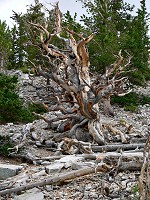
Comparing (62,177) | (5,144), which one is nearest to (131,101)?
(5,144)

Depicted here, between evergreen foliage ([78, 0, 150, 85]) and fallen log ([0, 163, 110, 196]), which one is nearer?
fallen log ([0, 163, 110, 196])

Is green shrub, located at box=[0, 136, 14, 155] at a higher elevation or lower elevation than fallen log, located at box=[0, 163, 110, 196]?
higher

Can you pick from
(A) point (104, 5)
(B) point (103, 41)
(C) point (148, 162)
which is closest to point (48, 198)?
(C) point (148, 162)

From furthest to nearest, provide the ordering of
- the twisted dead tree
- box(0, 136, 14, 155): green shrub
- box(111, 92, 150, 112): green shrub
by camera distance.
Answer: box(111, 92, 150, 112): green shrub → the twisted dead tree → box(0, 136, 14, 155): green shrub

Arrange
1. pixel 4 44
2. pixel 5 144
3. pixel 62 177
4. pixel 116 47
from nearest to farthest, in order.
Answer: pixel 62 177 → pixel 5 144 → pixel 116 47 → pixel 4 44

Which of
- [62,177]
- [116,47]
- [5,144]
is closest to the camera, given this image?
[62,177]

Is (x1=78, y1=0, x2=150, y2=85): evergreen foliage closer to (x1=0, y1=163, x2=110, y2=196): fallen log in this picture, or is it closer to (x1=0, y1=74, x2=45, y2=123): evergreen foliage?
(x1=0, y1=74, x2=45, y2=123): evergreen foliage

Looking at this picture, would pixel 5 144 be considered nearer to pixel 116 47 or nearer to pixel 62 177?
pixel 62 177

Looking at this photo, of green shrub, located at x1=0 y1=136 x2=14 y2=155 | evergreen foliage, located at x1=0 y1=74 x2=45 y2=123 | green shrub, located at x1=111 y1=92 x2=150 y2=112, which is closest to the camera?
green shrub, located at x1=0 y1=136 x2=14 y2=155

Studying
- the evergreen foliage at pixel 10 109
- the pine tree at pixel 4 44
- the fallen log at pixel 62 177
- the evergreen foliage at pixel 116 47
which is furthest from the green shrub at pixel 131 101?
the fallen log at pixel 62 177

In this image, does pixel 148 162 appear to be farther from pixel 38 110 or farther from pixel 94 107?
pixel 38 110

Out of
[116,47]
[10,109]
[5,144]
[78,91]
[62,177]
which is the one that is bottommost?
[62,177]

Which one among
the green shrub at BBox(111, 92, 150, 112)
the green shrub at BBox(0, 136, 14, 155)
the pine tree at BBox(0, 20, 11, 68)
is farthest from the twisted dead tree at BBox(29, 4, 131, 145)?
the pine tree at BBox(0, 20, 11, 68)

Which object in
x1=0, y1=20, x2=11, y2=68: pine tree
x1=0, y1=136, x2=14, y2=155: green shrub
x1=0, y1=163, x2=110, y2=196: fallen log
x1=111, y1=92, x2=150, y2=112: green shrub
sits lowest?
x1=0, y1=163, x2=110, y2=196: fallen log
